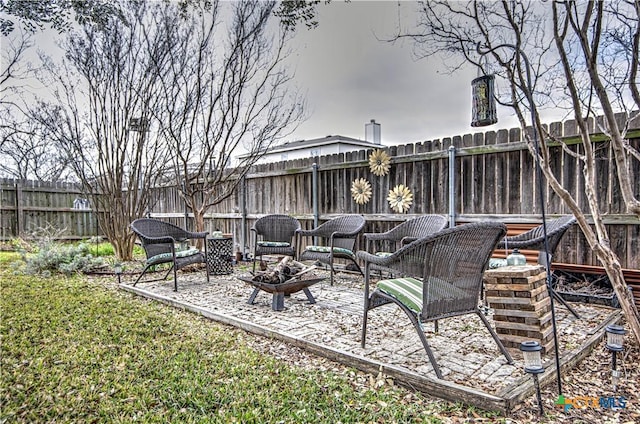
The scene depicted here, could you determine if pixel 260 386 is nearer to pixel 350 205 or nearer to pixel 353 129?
pixel 350 205

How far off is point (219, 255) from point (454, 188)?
355 cm

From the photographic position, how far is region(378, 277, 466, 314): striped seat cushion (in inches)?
93.8

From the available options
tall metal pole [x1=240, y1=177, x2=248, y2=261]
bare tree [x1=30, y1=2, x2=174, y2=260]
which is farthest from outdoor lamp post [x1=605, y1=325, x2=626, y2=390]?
bare tree [x1=30, y1=2, x2=174, y2=260]

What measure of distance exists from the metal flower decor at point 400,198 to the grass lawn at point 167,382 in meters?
3.09

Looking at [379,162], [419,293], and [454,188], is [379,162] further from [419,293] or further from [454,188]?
[419,293]

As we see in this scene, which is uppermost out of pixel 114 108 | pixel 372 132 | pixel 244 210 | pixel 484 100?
pixel 372 132

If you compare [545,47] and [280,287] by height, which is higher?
[545,47]

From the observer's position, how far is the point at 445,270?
243 centimetres

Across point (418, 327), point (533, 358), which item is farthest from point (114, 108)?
point (533, 358)

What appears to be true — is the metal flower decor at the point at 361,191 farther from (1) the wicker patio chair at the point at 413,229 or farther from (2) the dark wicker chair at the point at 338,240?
(1) the wicker patio chair at the point at 413,229

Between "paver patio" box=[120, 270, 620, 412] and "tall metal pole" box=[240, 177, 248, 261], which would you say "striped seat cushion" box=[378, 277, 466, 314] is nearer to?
"paver patio" box=[120, 270, 620, 412]

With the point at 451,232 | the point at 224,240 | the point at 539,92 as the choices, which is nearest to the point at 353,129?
the point at 224,240

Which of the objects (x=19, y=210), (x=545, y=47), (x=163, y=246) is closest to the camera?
(x=545, y=47)

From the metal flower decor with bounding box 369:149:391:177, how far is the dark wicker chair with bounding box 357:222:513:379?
10.8ft
